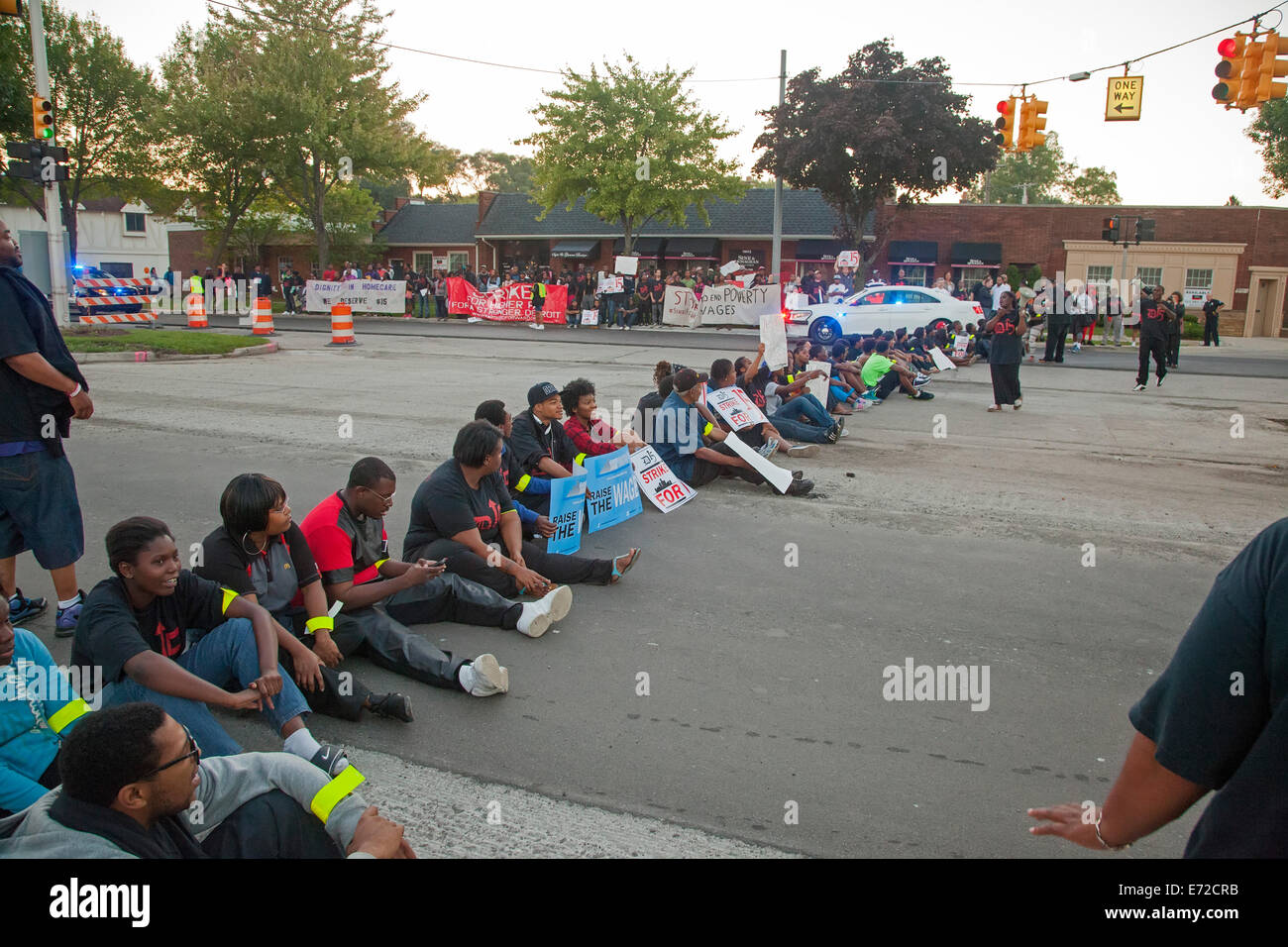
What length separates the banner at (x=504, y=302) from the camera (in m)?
→ 31.6

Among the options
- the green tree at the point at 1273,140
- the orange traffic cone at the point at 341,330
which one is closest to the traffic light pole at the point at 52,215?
the orange traffic cone at the point at 341,330

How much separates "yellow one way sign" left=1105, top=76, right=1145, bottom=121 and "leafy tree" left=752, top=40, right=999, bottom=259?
14.0m

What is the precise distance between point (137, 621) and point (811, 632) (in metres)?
3.65

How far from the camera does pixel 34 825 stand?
7.93 ft

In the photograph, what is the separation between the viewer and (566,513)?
22.8 ft

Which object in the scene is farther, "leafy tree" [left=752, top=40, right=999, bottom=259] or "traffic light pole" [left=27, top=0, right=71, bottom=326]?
"leafy tree" [left=752, top=40, right=999, bottom=259]

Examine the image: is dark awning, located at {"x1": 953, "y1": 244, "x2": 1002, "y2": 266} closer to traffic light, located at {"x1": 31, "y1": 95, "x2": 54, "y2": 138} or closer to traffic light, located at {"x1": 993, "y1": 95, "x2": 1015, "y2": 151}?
traffic light, located at {"x1": 993, "y1": 95, "x2": 1015, "y2": 151}

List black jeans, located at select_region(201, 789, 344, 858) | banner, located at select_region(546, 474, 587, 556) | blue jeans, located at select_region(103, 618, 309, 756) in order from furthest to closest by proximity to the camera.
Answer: banner, located at select_region(546, 474, 587, 556) → blue jeans, located at select_region(103, 618, 309, 756) → black jeans, located at select_region(201, 789, 344, 858)

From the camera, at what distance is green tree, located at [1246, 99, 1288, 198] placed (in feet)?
146

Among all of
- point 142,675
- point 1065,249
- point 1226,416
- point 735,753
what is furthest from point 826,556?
point 1065,249

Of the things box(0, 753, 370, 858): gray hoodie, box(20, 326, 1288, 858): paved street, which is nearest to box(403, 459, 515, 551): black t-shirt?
box(20, 326, 1288, 858): paved street

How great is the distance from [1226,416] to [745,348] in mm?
11294

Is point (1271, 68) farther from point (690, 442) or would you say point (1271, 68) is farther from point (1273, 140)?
point (1273, 140)
